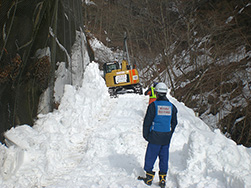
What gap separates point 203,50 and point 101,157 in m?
18.5

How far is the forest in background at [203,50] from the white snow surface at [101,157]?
29.5 feet

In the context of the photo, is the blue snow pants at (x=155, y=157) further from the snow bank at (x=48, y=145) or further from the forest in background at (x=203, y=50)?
the forest in background at (x=203, y=50)

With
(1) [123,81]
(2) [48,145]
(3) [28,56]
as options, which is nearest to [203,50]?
(1) [123,81]

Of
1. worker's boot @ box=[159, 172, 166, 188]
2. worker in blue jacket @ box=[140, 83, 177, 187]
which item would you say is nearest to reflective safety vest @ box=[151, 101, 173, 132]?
worker in blue jacket @ box=[140, 83, 177, 187]

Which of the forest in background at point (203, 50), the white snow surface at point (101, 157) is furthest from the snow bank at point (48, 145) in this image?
the forest in background at point (203, 50)

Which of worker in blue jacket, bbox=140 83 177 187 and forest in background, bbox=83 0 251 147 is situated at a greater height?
forest in background, bbox=83 0 251 147

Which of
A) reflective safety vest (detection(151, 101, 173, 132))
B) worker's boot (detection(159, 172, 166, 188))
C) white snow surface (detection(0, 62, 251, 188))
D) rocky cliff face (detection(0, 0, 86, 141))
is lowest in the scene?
worker's boot (detection(159, 172, 166, 188))

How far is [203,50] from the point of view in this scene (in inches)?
848

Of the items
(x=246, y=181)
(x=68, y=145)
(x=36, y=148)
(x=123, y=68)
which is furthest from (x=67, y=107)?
(x=123, y=68)

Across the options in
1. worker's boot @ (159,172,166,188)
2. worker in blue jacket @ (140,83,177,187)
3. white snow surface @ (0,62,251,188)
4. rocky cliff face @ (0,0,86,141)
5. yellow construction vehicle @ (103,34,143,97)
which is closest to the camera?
white snow surface @ (0,62,251,188)

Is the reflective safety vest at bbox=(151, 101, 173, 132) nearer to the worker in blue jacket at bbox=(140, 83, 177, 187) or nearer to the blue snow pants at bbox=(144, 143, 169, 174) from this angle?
the worker in blue jacket at bbox=(140, 83, 177, 187)

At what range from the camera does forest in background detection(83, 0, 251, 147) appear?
17328mm

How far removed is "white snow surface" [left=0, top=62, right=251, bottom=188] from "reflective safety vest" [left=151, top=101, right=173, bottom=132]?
2.93 feet

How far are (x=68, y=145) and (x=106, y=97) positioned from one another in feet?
Answer: 19.4
